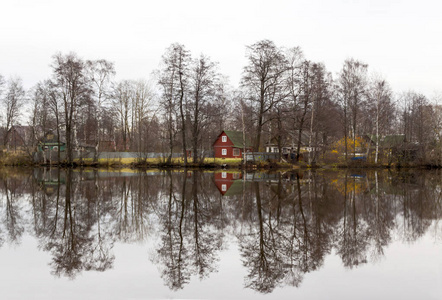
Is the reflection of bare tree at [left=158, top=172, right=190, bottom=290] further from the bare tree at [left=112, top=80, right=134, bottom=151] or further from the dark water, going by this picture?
the bare tree at [left=112, top=80, right=134, bottom=151]

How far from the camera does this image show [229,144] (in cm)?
6041

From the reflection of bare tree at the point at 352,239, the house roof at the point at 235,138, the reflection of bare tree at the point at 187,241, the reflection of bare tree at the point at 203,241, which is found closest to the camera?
the reflection of bare tree at the point at 187,241

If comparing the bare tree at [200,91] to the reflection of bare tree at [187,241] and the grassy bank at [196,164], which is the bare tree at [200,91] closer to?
the grassy bank at [196,164]

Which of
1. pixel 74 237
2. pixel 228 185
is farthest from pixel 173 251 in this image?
pixel 228 185

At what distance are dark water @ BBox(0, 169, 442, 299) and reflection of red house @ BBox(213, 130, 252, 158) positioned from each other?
147 feet

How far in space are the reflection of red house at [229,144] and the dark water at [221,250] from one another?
44.7 metres

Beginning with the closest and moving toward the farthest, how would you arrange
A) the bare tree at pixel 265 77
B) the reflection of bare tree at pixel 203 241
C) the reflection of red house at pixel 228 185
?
the reflection of bare tree at pixel 203 241, the reflection of red house at pixel 228 185, the bare tree at pixel 265 77

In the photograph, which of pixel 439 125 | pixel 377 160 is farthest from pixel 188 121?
pixel 439 125

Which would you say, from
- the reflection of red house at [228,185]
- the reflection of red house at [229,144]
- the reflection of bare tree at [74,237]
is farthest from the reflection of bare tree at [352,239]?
the reflection of red house at [229,144]

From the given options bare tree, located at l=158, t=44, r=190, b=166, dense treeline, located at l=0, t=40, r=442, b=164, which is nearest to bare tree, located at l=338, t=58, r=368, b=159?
dense treeline, located at l=0, t=40, r=442, b=164

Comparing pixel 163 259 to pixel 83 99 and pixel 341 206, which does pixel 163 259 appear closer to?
pixel 341 206

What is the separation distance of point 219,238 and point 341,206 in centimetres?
641

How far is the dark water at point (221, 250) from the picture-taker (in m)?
6.00

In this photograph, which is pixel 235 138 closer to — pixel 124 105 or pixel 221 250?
pixel 124 105
